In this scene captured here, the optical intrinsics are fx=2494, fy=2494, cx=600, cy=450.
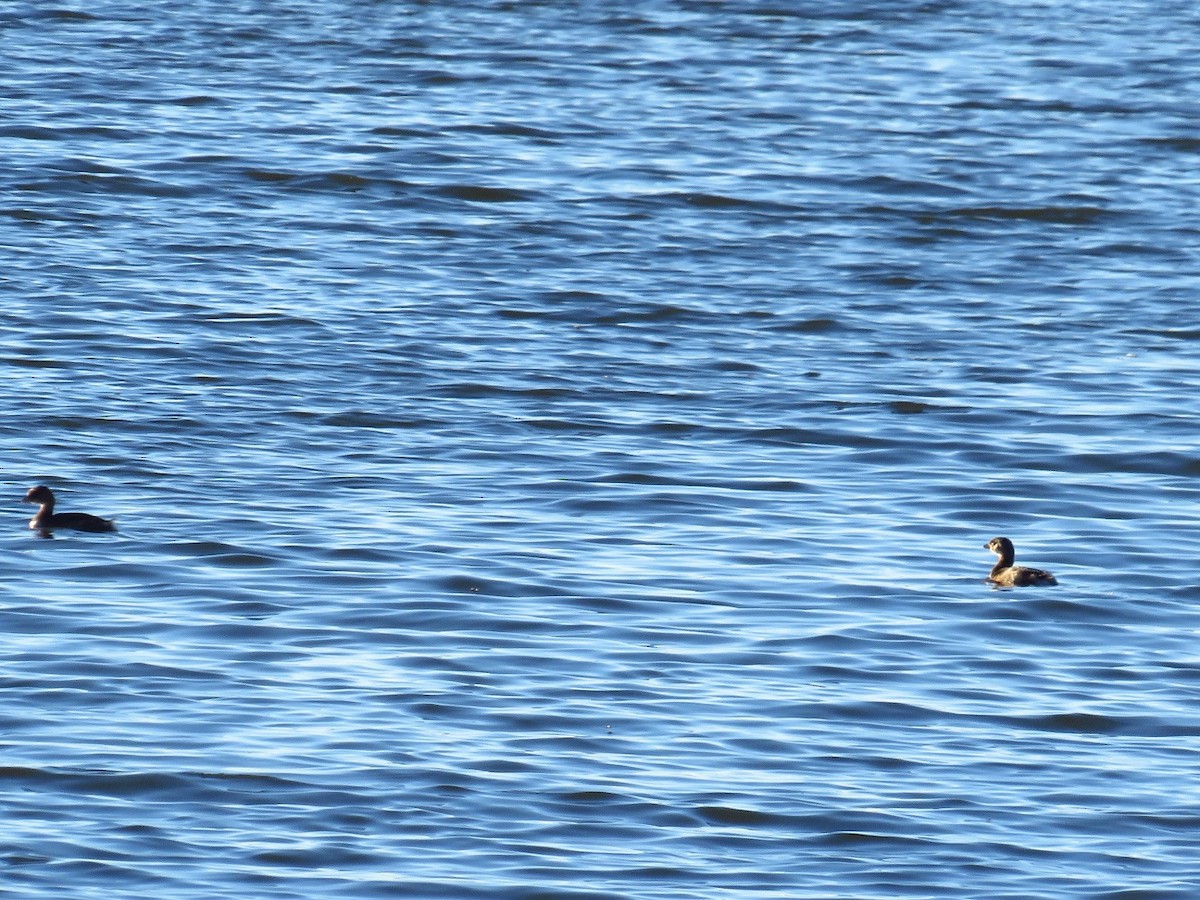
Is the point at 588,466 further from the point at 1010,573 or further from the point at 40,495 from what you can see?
the point at 40,495

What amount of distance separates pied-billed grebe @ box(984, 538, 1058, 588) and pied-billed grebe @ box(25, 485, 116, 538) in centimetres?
499

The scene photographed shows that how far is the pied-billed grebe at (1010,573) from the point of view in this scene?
13.6 m

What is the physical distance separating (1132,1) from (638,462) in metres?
24.2

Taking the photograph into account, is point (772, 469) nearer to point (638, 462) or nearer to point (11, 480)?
point (638, 462)

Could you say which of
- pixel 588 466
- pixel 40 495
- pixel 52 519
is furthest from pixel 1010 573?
pixel 40 495

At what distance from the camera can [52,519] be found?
45.5 ft

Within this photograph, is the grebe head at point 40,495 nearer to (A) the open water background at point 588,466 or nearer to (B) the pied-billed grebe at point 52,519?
(B) the pied-billed grebe at point 52,519

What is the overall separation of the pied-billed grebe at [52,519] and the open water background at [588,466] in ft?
0.26

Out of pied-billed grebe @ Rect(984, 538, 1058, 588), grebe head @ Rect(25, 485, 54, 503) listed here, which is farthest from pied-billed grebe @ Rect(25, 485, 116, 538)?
pied-billed grebe @ Rect(984, 538, 1058, 588)

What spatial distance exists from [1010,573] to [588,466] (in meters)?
3.47

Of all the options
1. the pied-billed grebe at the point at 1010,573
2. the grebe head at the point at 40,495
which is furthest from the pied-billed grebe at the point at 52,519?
the pied-billed grebe at the point at 1010,573

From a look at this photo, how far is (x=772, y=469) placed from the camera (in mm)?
16156

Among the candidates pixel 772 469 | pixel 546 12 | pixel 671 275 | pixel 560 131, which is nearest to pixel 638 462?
pixel 772 469

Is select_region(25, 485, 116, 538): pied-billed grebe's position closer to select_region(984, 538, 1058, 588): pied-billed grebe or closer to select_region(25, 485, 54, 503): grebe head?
select_region(25, 485, 54, 503): grebe head
